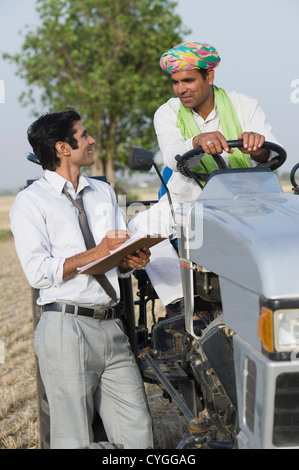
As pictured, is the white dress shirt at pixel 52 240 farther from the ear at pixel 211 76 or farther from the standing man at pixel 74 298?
the ear at pixel 211 76

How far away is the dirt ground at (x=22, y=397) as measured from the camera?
439cm

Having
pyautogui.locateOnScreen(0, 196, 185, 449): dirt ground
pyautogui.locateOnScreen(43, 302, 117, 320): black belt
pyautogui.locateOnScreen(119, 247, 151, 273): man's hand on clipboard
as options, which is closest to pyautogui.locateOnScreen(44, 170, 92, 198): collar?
pyautogui.locateOnScreen(119, 247, 151, 273): man's hand on clipboard

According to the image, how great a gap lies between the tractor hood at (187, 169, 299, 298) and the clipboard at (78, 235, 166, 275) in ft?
0.73

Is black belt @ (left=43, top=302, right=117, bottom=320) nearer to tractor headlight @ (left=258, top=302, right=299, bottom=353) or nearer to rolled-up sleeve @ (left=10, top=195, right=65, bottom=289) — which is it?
rolled-up sleeve @ (left=10, top=195, right=65, bottom=289)

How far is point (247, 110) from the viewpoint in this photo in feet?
13.5

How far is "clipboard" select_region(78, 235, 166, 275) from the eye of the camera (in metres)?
3.13

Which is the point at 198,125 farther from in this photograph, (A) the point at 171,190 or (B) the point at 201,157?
(B) the point at 201,157

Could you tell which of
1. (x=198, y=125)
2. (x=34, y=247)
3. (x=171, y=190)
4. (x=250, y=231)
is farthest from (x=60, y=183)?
(x=250, y=231)

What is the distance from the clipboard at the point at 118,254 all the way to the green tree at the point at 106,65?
2648 cm

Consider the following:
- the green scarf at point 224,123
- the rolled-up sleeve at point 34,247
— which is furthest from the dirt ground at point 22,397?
the green scarf at point 224,123

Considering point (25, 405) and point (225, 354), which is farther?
point (25, 405)

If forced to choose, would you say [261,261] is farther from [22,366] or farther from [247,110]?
[22,366]
